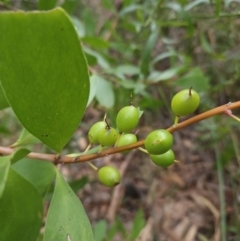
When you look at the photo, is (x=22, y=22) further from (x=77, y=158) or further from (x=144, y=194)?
(x=144, y=194)

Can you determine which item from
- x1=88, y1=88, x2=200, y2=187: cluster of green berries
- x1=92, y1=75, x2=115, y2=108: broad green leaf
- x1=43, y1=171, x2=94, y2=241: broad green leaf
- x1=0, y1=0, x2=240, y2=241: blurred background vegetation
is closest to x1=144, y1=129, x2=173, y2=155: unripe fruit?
x1=88, y1=88, x2=200, y2=187: cluster of green berries

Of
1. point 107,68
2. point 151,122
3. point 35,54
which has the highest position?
point 35,54

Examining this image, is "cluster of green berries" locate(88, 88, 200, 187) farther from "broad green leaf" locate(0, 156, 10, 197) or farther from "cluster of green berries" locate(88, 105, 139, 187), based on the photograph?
"broad green leaf" locate(0, 156, 10, 197)

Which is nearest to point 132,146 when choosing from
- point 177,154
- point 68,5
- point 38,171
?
point 38,171

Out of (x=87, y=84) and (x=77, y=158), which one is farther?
(x=77, y=158)

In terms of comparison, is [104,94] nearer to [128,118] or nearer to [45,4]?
[45,4]

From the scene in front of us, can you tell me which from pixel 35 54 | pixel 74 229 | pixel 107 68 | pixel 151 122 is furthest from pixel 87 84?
pixel 151 122
